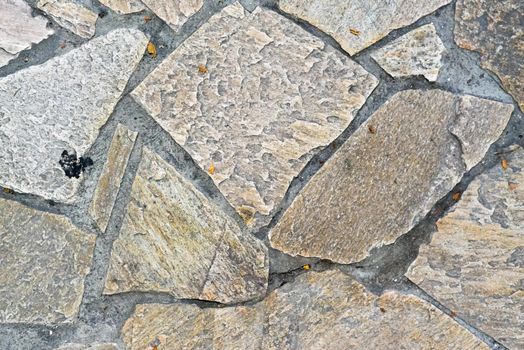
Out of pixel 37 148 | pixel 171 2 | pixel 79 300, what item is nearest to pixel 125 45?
pixel 171 2

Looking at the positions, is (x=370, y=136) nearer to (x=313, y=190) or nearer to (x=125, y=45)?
(x=313, y=190)

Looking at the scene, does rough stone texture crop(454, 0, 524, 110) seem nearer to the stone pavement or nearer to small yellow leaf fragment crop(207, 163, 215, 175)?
the stone pavement

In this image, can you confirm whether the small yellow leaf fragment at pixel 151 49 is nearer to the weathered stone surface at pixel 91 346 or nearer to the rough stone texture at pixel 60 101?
the rough stone texture at pixel 60 101

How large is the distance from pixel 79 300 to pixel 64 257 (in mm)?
80

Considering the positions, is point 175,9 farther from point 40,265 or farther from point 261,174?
point 40,265

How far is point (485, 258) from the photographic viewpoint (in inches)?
44.1

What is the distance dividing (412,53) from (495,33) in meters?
0.14

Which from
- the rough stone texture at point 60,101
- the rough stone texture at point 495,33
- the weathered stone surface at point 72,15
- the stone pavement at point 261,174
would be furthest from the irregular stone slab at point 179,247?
the rough stone texture at point 495,33

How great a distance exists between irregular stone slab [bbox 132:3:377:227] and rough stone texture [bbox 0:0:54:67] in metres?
0.18

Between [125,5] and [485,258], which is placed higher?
[125,5]

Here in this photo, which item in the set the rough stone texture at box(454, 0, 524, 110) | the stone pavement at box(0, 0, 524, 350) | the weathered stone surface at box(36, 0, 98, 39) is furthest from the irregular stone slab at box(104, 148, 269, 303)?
the rough stone texture at box(454, 0, 524, 110)

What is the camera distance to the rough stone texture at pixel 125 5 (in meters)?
1.02

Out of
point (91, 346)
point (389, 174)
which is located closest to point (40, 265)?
point (91, 346)

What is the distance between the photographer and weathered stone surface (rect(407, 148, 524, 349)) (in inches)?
43.4
